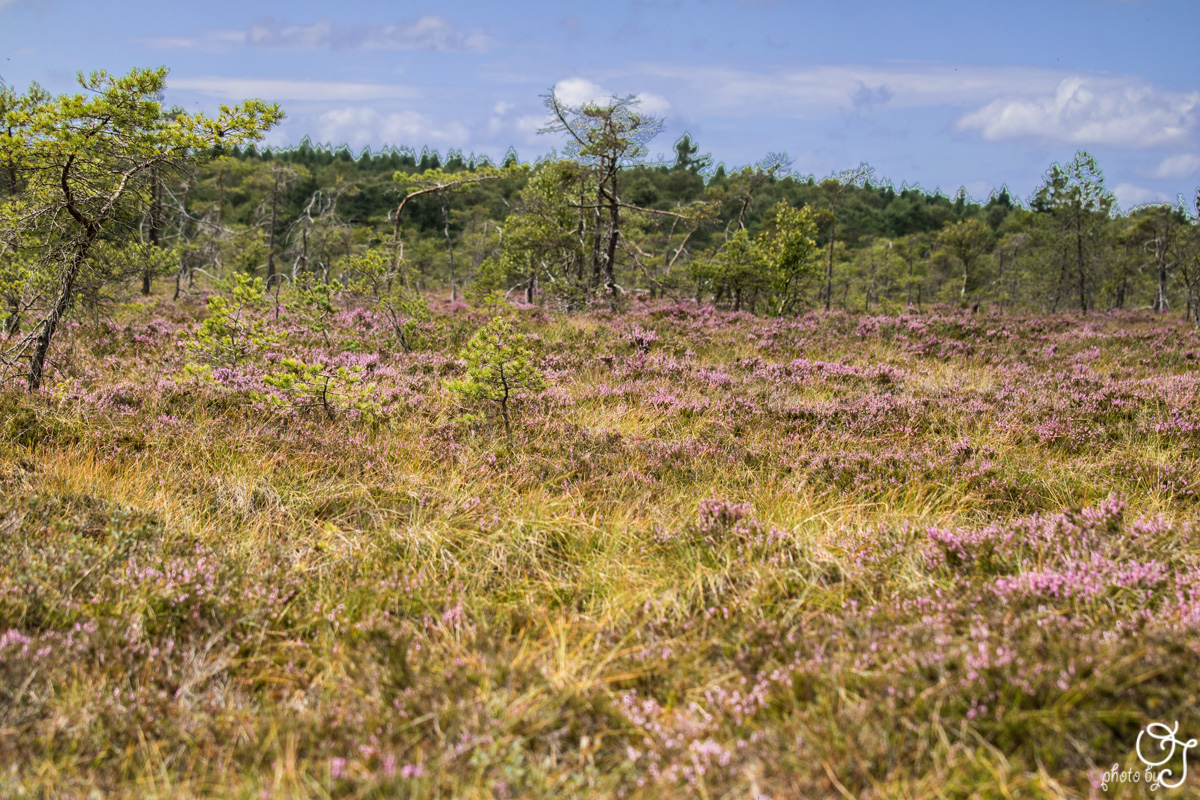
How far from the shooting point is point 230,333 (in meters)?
8.18

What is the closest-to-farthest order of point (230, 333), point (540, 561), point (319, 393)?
point (540, 561) < point (319, 393) < point (230, 333)

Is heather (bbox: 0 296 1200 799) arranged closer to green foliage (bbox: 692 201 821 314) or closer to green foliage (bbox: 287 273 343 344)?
green foliage (bbox: 287 273 343 344)

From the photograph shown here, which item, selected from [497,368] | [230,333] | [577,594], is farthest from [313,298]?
[577,594]

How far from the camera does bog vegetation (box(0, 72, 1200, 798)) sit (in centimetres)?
224

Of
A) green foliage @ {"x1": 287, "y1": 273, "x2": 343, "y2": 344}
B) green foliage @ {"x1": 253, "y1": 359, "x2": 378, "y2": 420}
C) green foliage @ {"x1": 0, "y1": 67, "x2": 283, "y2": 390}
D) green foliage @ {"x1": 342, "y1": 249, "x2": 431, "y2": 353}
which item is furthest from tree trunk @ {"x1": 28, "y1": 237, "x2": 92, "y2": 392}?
green foliage @ {"x1": 342, "y1": 249, "x2": 431, "y2": 353}

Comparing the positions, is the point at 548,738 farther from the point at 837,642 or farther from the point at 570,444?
the point at 570,444

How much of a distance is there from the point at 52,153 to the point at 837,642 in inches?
285

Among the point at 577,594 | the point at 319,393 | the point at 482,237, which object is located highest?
the point at 482,237

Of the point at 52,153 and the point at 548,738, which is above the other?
the point at 52,153

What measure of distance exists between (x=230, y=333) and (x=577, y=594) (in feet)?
23.4

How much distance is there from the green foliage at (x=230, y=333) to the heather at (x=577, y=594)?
774 millimetres

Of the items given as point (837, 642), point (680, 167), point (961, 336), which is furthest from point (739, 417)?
point (680, 167)

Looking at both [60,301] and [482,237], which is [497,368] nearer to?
[60,301]

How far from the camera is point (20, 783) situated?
6.82 feet
